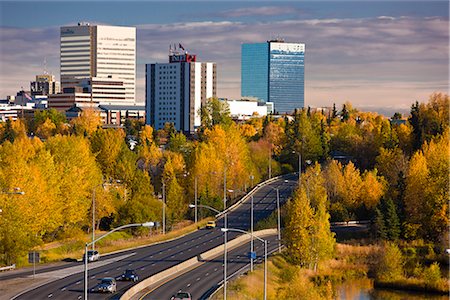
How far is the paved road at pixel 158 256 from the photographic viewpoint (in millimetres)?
67812

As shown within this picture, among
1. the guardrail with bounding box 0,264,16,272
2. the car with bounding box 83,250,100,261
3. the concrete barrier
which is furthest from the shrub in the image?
the guardrail with bounding box 0,264,16,272

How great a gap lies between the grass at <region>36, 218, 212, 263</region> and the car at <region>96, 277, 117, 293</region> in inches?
767

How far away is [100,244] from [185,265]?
18090mm

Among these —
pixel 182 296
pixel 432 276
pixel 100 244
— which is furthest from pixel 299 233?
pixel 182 296

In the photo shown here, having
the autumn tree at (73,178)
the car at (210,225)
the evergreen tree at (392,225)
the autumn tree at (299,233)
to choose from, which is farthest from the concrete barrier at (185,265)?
the autumn tree at (73,178)

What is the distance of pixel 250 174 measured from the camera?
152m

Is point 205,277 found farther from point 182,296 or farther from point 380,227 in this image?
point 380,227

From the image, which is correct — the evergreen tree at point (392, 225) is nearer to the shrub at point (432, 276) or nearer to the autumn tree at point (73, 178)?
the shrub at point (432, 276)

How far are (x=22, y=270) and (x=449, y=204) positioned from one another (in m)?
55.7

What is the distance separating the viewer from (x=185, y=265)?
84.4 metres

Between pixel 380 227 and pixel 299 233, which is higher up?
pixel 299 233

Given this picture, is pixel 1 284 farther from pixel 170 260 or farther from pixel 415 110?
pixel 415 110

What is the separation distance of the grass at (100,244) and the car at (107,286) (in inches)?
767

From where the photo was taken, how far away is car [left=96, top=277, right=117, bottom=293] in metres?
67.9
